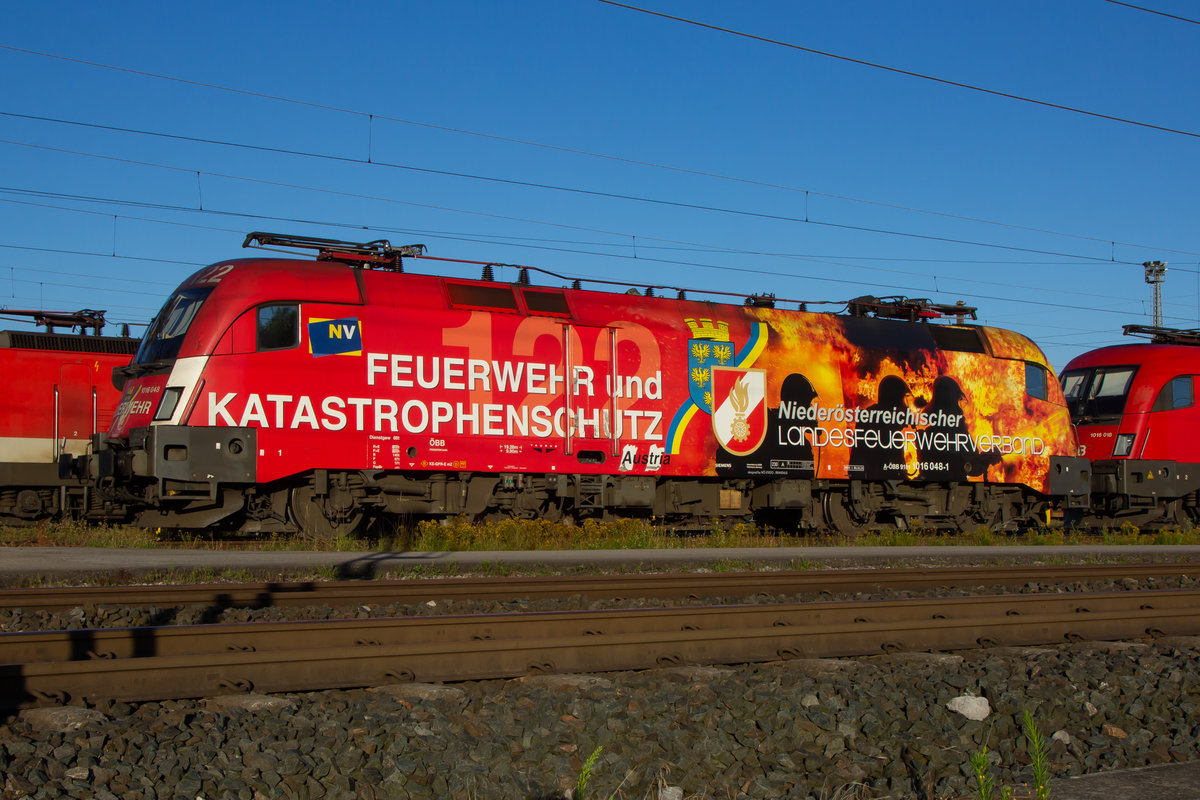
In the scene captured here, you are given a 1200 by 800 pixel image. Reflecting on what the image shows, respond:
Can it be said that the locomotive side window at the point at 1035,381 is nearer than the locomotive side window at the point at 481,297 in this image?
No

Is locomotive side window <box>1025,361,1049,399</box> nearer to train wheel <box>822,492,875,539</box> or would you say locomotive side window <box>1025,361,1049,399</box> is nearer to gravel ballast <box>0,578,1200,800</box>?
train wheel <box>822,492,875,539</box>

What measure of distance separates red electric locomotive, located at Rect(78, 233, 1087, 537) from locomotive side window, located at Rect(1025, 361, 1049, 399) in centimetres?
4

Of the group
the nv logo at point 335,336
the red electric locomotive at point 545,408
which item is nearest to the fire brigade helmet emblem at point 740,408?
the red electric locomotive at point 545,408

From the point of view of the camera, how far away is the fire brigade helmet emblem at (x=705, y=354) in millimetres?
15727

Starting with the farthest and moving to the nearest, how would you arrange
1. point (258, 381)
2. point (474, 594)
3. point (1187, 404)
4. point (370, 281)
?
1. point (1187, 404)
2. point (370, 281)
3. point (258, 381)
4. point (474, 594)

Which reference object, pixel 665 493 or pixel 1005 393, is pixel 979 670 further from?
pixel 1005 393

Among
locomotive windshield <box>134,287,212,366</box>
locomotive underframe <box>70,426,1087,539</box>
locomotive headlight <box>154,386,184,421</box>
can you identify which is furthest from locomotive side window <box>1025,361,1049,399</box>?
locomotive headlight <box>154,386,184,421</box>

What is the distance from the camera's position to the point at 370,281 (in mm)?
13867

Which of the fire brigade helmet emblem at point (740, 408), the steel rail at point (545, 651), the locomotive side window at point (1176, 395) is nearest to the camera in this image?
the steel rail at point (545, 651)

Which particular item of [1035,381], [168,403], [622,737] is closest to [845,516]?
[1035,381]

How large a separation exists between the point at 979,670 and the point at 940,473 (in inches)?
475

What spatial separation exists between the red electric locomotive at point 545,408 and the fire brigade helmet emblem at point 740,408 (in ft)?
0.09

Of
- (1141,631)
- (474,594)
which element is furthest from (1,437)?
(1141,631)

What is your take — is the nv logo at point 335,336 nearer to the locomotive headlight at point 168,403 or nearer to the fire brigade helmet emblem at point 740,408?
the locomotive headlight at point 168,403
